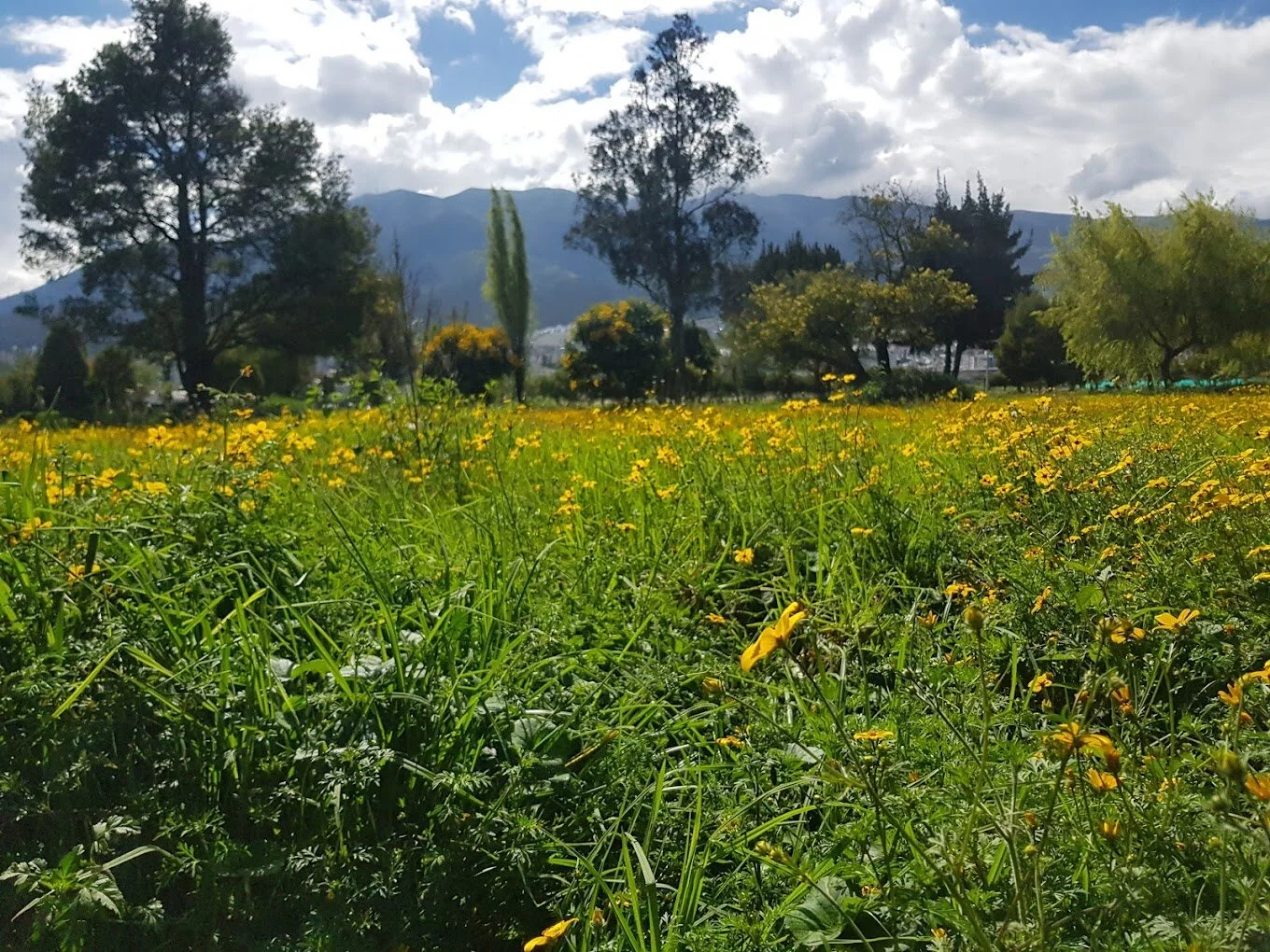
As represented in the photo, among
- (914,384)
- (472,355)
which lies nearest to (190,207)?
(472,355)

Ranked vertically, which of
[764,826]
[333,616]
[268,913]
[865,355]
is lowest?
[268,913]

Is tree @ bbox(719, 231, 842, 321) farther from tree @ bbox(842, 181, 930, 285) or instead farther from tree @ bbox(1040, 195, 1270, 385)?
tree @ bbox(1040, 195, 1270, 385)

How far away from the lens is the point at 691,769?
168 centimetres

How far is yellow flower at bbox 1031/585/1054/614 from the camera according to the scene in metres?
2.11

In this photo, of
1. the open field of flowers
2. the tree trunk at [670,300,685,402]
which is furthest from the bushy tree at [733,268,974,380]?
the open field of flowers

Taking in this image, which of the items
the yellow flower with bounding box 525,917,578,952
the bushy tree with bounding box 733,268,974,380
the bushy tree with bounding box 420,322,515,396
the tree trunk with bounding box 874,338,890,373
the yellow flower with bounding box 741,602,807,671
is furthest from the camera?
the bushy tree with bounding box 420,322,515,396

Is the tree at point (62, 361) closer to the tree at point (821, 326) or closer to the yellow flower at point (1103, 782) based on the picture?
the tree at point (821, 326)

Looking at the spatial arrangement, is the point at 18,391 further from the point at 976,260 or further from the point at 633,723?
the point at 976,260

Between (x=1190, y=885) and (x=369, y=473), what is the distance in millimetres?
3751

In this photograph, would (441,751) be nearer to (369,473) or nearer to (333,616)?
(333,616)

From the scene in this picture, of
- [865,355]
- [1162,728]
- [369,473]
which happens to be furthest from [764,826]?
[865,355]

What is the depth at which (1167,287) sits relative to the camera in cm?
2022

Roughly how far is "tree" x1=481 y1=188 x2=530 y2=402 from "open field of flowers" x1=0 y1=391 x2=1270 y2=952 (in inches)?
1234

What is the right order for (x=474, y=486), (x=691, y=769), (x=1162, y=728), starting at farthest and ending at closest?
(x=474, y=486) < (x=1162, y=728) < (x=691, y=769)
